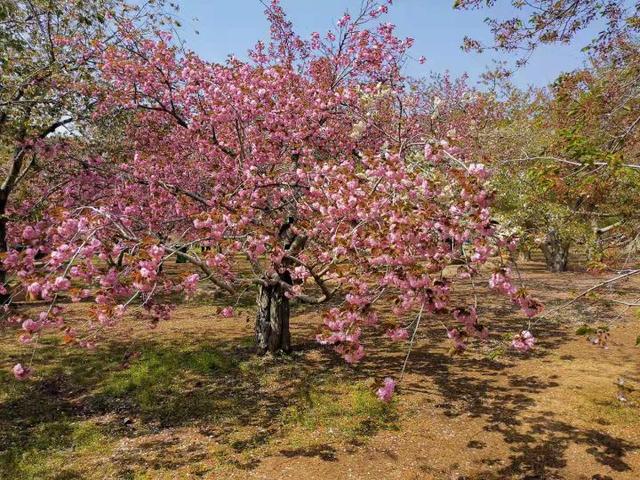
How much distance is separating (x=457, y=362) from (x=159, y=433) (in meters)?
7.25

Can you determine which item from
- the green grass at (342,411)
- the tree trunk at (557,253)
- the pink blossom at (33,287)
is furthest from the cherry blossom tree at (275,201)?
the tree trunk at (557,253)

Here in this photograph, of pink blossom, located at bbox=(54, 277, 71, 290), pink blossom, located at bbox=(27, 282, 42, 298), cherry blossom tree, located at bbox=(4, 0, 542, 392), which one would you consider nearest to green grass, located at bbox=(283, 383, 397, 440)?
cherry blossom tree, located at bbox=(4, 0, 542, 392)

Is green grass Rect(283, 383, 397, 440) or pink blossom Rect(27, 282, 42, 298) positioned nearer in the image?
pink blossom Rect(27, 282, 42, 298)

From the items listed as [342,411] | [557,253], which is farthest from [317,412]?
[557,253]

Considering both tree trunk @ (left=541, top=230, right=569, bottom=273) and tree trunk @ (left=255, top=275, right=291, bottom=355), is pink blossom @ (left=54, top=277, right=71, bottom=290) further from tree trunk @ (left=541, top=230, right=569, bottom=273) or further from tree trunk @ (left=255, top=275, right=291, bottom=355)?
tree trunk @ (left=541, top=230, right=569, bottom=273)

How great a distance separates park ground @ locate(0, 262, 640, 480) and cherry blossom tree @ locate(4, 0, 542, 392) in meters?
1.16

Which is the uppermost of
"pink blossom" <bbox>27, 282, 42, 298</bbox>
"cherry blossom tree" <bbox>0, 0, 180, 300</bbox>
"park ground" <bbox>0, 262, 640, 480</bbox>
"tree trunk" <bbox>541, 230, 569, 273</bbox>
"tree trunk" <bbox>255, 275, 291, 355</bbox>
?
"cherry blossom tree" <bbox>0, 0, 180, 300</bbox>

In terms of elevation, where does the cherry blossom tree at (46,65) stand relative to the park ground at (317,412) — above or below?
above

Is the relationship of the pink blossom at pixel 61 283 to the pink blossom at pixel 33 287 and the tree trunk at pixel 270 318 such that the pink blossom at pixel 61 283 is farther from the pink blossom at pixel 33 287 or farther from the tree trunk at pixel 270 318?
the tree trunk at pixel 270 318

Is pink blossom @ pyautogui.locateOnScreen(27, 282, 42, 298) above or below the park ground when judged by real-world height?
above

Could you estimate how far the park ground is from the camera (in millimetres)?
7070

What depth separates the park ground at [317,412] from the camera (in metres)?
7.07

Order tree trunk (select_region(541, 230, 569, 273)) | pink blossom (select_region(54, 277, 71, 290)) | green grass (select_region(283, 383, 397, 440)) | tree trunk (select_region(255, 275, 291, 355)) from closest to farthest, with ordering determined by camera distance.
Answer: pink blossom (select_region(54, 277, 71, 290)), green grass (select_region(283, 383, 397, 440)), tree trunk (select_region(255, 275, 291, 355)), tree trunk (select_region(541, 230, 569, 273))

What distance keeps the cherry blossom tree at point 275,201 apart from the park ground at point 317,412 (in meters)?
1.16
